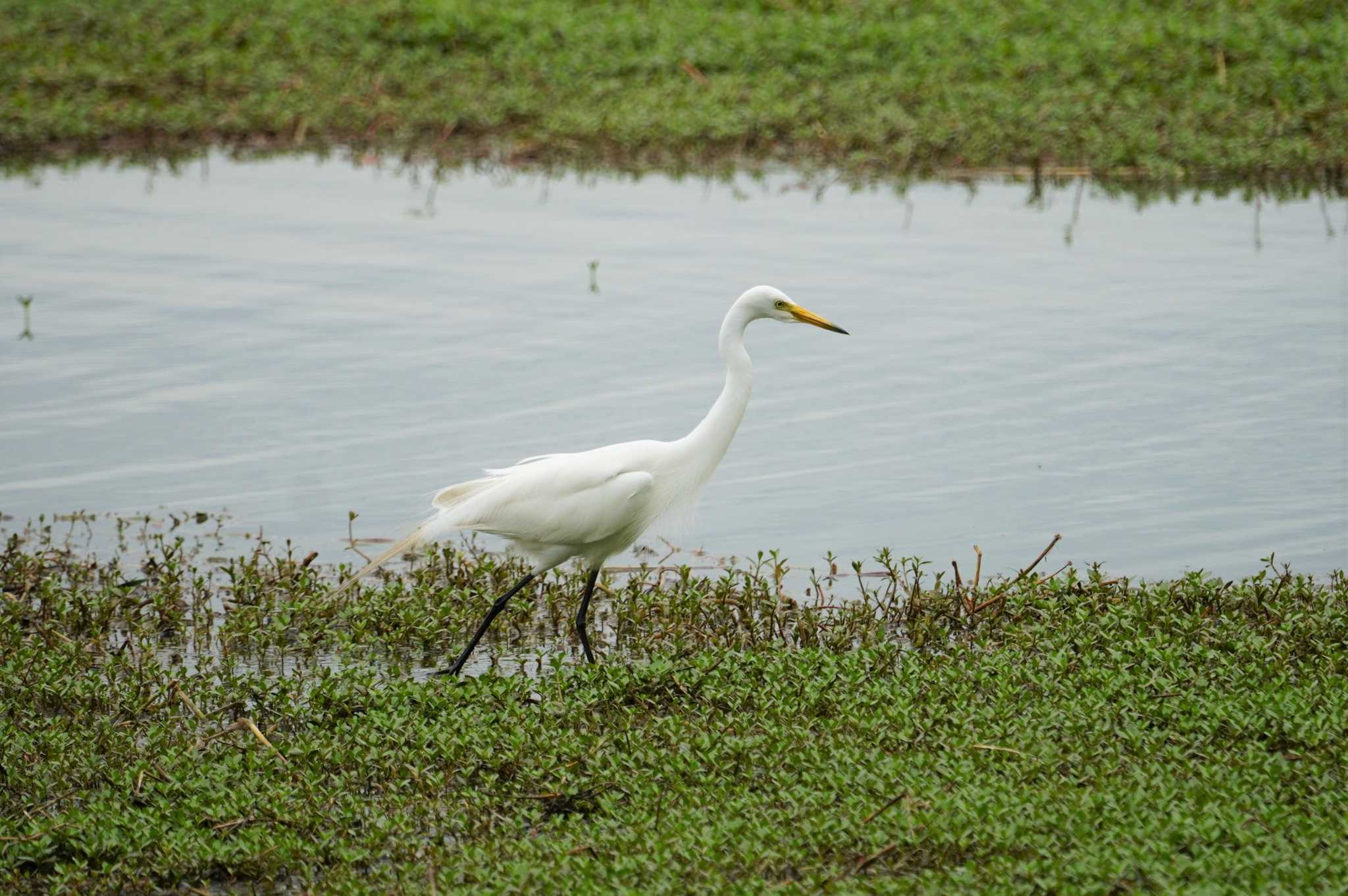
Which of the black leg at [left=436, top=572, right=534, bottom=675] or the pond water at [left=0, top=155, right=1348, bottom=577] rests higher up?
the pond water at [left=0, top=155, right=1348, bottom=577]

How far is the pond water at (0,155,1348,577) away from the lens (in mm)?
9023

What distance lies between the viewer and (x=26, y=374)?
37.3 ft

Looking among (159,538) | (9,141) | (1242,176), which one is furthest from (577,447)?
(9,141)

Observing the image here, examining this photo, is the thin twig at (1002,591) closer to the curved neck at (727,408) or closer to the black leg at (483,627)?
the curved neck at (727,408)

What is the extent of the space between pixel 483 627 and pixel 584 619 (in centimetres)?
44

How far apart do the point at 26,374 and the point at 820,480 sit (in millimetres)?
5907

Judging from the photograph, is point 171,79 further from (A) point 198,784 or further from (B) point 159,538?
(A) point 198,784

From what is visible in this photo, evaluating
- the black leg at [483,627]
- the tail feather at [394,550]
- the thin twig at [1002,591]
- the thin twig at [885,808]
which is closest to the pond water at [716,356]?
the thin twig at [1002,591]

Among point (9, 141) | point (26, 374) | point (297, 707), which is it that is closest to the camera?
point (297, 707)

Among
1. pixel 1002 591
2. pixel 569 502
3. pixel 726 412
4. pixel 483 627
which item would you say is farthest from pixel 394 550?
pixel 1002 591

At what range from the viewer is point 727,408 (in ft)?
22.4

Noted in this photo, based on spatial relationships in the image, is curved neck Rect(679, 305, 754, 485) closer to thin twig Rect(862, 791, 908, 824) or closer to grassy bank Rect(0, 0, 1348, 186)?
thin twig Rect(862, 791, 908, 824)

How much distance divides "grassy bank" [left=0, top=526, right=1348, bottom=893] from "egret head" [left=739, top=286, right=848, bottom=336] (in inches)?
46.2

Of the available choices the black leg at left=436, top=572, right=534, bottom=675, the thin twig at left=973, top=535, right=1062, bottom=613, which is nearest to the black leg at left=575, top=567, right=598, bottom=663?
the black leg at left=436, top=572, right=534, bottom=675
